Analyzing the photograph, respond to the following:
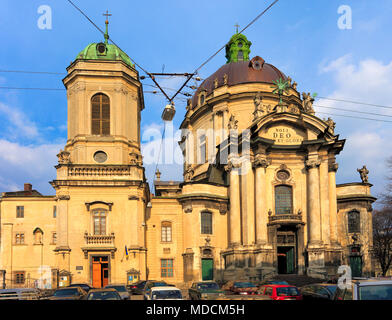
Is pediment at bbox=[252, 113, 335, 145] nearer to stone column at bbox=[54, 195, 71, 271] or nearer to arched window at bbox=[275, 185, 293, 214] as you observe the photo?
arched window at bbox=[275, 185, 293, 214]

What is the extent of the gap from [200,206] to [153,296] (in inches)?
997

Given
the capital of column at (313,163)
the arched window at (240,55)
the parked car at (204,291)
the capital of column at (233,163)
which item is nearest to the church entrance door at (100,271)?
the parked car at (204,291)

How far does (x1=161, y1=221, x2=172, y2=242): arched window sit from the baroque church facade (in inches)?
5.7

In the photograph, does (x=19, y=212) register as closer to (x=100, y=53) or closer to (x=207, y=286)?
(x=100, y=53)

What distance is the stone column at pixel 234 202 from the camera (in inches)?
1770

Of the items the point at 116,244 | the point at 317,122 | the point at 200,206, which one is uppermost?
the point at 317,122

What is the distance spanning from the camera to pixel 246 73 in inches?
2243

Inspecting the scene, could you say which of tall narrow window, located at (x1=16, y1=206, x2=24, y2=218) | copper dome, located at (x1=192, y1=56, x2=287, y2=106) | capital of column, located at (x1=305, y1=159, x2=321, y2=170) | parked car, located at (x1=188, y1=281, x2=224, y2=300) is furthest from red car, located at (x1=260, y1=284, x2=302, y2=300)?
copper dome, located at (x1=192, y1=56, x2=287, y2=106)

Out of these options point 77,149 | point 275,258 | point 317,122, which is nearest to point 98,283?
point 77,149

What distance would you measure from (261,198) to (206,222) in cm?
598

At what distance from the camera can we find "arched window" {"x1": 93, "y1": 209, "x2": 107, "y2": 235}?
4006cm

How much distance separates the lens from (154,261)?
44594 mm
